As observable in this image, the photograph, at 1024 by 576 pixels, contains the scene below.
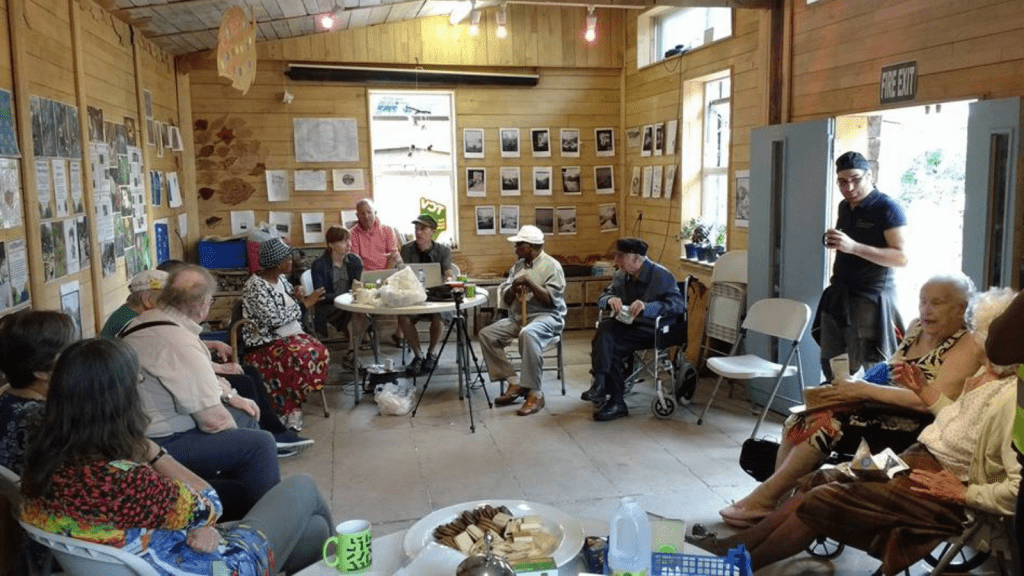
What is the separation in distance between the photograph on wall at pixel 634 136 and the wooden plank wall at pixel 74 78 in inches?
180

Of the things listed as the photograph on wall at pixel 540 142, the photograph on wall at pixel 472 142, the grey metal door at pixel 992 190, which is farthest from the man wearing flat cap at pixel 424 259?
the grey metal door at pixel 992 190

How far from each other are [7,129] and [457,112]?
5.17 m

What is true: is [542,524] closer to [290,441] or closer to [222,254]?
[290,441]

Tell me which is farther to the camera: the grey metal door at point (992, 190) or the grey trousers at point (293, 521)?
the grey metal door at point (992, 190)

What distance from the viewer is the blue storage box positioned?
24.3 feet

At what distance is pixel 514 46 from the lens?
26.9 feet

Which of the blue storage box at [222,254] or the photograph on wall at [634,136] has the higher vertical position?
the photograph on wall at [634,136]

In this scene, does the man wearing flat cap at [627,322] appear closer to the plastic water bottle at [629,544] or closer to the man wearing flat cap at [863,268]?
the man wearing flat cap at [863,268]

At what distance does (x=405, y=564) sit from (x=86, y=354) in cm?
99

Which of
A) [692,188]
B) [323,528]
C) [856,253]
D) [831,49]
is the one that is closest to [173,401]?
[323,528]

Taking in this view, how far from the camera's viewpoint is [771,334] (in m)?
4.92

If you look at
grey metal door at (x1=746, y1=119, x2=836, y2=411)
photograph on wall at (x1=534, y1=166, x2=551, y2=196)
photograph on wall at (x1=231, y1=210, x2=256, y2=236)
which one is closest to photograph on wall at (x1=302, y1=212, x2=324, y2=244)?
photograph on wall at (x1=231, y1=210, x2=256, y2=236)

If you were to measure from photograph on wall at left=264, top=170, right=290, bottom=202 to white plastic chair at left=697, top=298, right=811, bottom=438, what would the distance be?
4770 mm

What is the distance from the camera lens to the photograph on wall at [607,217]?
868 cm
